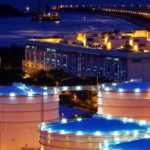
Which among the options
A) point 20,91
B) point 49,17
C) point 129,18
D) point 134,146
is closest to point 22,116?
point 20,91

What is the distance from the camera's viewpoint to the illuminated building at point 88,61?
26.9m

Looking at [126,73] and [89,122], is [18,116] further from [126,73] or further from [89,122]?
[126,73]

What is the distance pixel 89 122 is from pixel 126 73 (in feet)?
54.9

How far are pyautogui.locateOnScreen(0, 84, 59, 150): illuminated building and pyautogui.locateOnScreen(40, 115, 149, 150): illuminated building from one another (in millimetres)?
2775

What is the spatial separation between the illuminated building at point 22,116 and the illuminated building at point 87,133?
9.10ft

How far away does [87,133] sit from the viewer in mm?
9734

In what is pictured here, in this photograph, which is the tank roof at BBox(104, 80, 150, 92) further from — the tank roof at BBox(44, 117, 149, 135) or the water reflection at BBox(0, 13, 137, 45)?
the water reflection at BBox(0, 13, 137, 45)

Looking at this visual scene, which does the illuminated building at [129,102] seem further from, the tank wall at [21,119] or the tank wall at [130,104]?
the tank wall at [21,119]

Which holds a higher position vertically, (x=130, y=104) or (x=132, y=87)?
(x=132, y=87)

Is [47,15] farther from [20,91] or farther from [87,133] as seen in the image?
[87,133]

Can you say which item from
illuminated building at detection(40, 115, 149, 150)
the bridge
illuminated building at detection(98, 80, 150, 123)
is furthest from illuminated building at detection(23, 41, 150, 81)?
the bridge

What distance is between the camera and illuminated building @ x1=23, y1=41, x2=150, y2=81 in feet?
88.3

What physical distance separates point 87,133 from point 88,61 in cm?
2100

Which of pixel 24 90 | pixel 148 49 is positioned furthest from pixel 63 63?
pixel 24 90
